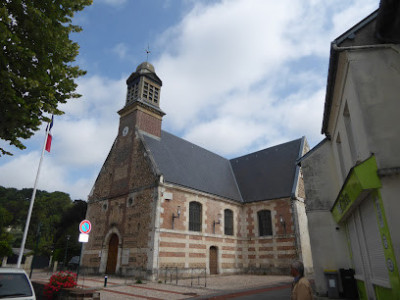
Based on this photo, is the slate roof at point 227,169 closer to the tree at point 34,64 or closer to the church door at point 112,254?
the church door at point 112,254

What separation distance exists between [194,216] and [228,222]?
389 cm

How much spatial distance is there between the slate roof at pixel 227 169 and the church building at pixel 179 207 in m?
0.11

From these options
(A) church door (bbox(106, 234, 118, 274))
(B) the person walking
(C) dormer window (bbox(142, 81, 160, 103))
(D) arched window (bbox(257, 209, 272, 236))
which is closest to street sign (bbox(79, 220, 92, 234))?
(B) the person walking

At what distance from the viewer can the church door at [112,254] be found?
1817 centimetres

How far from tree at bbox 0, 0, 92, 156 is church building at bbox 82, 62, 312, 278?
35.6ft

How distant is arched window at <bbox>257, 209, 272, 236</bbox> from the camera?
69.7 ft

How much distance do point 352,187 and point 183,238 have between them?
42.7ft

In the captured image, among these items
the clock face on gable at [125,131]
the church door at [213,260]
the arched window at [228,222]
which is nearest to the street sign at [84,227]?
the church door at [213,260]

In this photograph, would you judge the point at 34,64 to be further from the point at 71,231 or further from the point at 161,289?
the point at 71,231

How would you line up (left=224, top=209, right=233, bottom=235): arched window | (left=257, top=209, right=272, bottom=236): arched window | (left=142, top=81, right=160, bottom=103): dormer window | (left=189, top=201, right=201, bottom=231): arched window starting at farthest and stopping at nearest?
(left=142, top=81, right=160, bottom=103): dormer window < (left=224, top=209, right=233, bottom=235): arched window < (left=257, top=209, right=272, bottom=236): arched window < (left=189, top=201, right=201, bottom=231): arched window

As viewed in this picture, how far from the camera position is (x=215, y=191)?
2145 cm

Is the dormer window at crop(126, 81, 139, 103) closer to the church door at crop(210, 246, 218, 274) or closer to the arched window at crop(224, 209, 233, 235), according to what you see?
the arched window at crop(224, 209, 233, 235)

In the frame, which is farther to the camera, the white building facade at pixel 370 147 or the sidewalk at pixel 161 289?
the sidewalk at pixel 161 289

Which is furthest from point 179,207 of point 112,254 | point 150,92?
point 150,92
